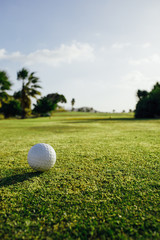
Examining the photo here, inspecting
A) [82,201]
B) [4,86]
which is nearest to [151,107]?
[4,86]

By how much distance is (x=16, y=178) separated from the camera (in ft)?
12.1

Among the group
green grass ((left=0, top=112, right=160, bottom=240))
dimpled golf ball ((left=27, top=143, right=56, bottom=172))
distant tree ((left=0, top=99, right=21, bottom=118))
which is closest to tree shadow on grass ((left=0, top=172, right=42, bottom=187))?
green grass ((left=0, top=112, right=160, bottom=240))

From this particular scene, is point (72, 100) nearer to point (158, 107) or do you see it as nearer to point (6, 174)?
point (158, 107)

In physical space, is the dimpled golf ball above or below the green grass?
above

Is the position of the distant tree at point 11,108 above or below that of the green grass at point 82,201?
above

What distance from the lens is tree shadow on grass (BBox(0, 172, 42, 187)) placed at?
135 inches

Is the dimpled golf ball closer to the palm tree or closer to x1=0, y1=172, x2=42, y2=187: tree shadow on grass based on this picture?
x1=0, y1=172, x2=42, y2=187: tree shadow on grass

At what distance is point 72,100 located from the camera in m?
127

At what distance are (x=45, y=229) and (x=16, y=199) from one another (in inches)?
36.9

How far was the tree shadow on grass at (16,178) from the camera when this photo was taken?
3430 millimetres

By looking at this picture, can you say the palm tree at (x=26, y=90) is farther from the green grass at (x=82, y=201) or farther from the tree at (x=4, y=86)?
the green grass at (x=82, y=201)

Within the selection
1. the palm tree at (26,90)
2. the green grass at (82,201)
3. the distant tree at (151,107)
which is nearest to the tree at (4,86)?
the palm tree at (26,90)

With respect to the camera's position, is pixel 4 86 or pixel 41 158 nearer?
pixel 41 158

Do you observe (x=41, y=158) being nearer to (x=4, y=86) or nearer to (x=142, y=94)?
(x=4, y=86)
